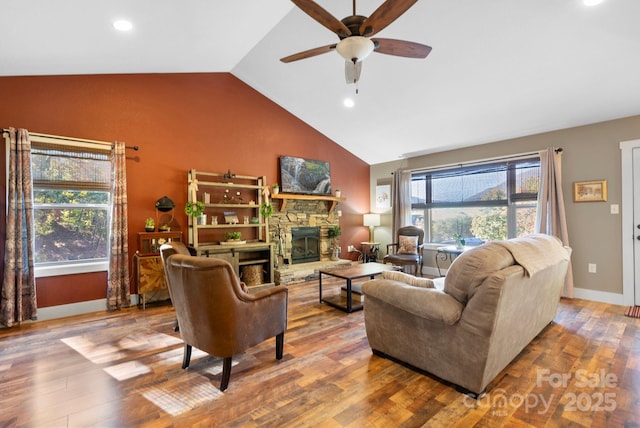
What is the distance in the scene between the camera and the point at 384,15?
6.46ft

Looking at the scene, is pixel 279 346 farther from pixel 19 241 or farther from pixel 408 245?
pixel 408 245

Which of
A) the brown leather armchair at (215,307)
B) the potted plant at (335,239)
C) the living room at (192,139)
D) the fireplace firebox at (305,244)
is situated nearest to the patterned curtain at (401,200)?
the living room at (192,139)

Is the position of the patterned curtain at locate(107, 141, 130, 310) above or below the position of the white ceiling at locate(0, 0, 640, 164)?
below

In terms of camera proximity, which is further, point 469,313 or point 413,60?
point 413,60

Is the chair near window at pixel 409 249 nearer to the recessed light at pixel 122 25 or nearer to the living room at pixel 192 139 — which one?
the living room at pixel 192 139

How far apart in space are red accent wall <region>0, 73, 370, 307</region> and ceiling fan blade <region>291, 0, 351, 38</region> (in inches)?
128

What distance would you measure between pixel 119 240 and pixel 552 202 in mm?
6033

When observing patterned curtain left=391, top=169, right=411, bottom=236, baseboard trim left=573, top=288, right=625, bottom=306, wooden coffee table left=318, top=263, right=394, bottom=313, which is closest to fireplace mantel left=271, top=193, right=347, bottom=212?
patterned curtain left=391, top=169, right=411, bottom=236

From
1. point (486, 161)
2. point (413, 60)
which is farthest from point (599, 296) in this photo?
point (413, 60)

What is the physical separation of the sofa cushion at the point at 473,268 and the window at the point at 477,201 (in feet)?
11.2

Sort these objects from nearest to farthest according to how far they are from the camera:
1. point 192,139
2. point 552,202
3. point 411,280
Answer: point 411,280, point 552,202, point 192,139

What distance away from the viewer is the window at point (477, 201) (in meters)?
4.74

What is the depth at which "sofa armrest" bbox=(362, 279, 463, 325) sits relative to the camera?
1949 millimetres

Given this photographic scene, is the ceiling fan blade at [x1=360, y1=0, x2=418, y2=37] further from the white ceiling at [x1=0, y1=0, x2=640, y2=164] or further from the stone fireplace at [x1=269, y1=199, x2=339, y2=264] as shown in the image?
the stone fireplace at [x1=269, y1=199, x2=339, y2=264]
